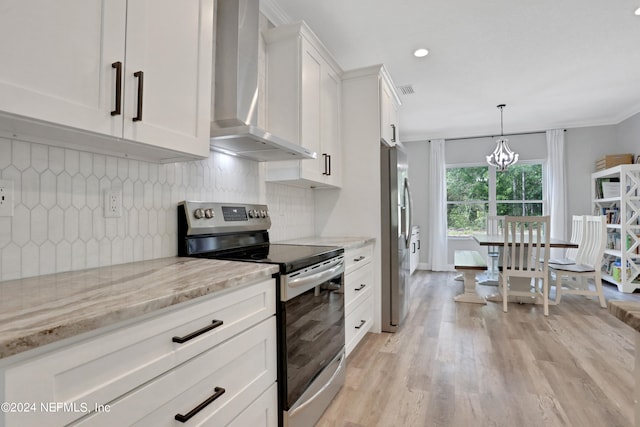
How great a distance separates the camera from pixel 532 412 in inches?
69.6

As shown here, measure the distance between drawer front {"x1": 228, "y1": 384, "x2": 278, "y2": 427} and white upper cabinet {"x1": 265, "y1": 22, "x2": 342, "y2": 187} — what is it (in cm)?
143

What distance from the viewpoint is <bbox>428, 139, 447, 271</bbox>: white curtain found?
20.3ft

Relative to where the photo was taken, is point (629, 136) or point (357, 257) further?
point (629, 136)

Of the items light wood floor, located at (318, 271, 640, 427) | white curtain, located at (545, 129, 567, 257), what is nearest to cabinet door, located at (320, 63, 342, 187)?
light wood floor, located at (318, 271, 640, 427)

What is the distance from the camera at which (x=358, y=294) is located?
2.57 m

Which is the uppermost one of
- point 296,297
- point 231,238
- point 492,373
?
point 231,238

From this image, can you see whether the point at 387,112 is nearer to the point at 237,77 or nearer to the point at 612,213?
the point at 237,77

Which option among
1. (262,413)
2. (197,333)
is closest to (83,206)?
(197,333)

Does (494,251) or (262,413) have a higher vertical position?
(494,251)

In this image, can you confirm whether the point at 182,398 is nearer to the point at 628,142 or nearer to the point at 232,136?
the point at 232,136

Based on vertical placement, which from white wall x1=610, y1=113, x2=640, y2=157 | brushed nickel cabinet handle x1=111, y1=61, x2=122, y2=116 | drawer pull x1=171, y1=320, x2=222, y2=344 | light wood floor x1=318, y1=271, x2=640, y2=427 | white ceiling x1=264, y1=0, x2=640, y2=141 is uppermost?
white ceiling x1=264, y1=0, x2=640, y2=141

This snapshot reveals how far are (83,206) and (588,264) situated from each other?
5022mm

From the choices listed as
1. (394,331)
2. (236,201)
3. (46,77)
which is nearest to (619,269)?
(394,331)

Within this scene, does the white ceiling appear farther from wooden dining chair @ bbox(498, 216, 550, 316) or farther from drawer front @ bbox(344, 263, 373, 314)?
drawer front @ bbox(344, 263, 373, 314)
